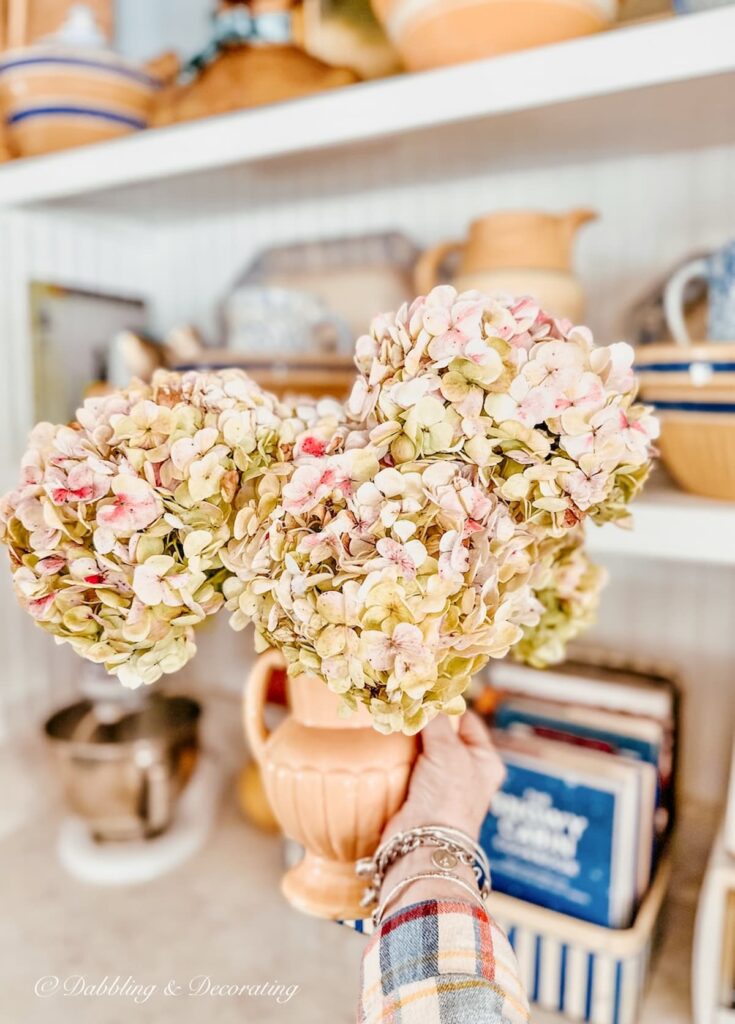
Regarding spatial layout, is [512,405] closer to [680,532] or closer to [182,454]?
[182,454]

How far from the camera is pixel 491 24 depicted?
727 mm

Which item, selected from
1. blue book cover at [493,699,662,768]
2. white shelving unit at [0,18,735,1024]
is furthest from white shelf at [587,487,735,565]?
blue book cover at [493,699,662,768]

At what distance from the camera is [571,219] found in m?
0.87

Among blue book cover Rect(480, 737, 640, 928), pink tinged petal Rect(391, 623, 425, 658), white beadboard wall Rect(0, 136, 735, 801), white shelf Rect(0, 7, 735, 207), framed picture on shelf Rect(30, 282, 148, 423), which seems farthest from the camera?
framed picture on shelf Rect(30, 282, 148, 423)

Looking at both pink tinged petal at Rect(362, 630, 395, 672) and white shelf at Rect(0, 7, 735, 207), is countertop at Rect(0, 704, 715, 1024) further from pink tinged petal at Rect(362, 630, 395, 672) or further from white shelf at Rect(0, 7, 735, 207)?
white shelf at Rect(0, 7, 735, 207)

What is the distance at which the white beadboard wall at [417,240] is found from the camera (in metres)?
0.98

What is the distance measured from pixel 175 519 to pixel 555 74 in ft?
1.67

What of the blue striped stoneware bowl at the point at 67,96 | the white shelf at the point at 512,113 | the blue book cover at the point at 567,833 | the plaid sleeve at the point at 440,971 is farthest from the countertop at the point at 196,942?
the blue striped stoneware bowl at the point at 67,96

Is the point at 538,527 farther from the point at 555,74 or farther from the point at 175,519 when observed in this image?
the point at 555,74

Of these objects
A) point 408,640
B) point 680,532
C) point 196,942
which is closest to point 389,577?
point 408,640

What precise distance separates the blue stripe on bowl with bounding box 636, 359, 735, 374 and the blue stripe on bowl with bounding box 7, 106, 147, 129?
76 centimetres

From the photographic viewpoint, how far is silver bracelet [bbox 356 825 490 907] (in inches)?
22.9

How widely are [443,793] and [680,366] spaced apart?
414mm

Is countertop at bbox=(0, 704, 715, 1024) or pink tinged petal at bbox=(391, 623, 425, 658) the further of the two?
countertop at bbox=(0, 704, 715, 1024)
